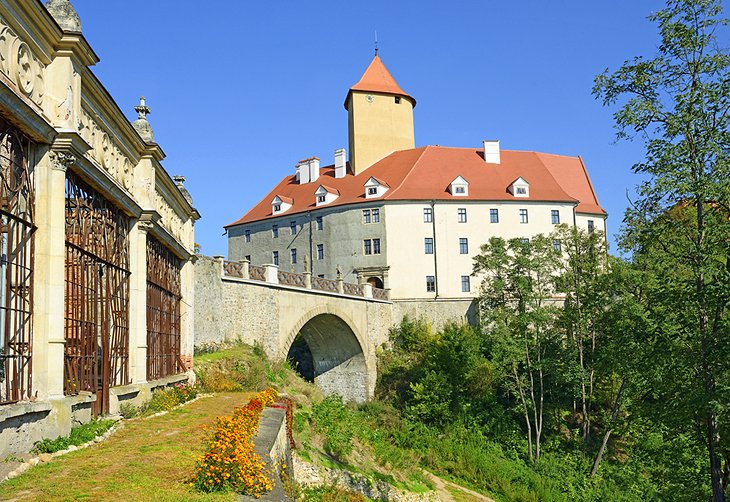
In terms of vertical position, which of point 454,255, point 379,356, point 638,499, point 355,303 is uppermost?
point 454,255

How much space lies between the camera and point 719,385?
42.4 feet

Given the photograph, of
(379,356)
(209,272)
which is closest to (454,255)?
(379,356)

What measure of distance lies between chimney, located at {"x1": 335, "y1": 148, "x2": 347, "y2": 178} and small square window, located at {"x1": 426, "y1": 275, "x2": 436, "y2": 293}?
11487 mm

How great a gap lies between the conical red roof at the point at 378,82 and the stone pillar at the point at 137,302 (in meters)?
41.5

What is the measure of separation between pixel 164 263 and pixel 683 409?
1323 cm

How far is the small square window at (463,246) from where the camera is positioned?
1951 inches

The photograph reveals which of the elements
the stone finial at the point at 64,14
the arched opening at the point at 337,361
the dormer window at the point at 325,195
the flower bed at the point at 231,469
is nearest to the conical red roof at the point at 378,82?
the dormer window at the point at 325,195

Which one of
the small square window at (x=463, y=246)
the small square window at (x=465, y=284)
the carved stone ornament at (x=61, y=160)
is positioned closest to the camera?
the carved stone ornament at (x=61, y=160)

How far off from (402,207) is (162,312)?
3143 centimetres

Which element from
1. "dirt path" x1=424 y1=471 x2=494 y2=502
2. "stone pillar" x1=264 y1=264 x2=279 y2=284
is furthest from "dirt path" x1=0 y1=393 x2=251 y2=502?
"stone pillar" x1=264 y1=264 x2=279 y2=284

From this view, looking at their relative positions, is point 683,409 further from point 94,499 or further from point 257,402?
point 94,499

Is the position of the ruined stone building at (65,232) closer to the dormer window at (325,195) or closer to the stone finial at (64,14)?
the stone finial at (64,14)

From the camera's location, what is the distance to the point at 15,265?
9797 millimetres

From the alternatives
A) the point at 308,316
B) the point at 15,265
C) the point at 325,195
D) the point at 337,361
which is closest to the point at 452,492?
the point at 308,316
